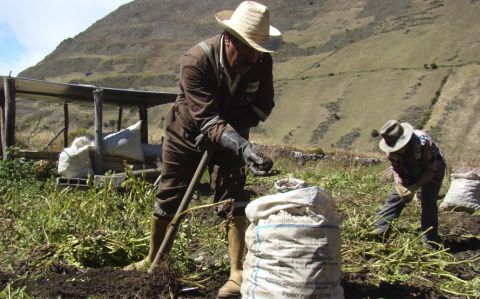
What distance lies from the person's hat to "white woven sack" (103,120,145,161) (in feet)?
14.0

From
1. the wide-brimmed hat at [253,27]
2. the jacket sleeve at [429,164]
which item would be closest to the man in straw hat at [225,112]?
the wide-brimmed hat at [253,27]

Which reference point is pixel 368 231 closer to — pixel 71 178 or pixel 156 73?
pixel 71 178

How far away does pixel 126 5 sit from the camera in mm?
137875

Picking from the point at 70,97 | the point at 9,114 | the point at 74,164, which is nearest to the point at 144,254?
the point at 74,164

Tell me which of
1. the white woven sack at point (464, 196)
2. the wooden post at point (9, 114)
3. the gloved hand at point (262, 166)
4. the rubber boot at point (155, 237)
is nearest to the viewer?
the gloved hand at point (262, 166)

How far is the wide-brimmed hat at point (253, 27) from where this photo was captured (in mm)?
3338

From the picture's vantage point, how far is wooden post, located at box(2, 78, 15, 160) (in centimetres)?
822

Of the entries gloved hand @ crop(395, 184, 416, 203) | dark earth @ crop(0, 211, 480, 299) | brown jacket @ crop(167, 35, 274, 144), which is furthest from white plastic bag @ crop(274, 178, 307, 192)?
gloved hand @ crop(395, 184, 416, 203)

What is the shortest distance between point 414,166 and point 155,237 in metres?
2.47

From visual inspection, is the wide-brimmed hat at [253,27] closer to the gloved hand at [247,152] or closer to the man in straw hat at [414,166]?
the gloved hand at [247,152]

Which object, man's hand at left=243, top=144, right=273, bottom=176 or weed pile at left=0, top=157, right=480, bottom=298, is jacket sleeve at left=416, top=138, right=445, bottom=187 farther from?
man's hand at left=243, top=144, right=273, bottom=176

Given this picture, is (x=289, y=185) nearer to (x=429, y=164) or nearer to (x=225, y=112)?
(x=225, y=112)

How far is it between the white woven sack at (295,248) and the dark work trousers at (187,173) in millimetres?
780

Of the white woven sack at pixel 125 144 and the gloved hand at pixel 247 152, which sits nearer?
the gloved hand at pixel 247 152
